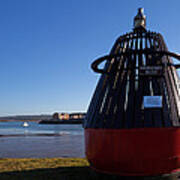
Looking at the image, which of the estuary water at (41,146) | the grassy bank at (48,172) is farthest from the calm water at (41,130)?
the grassy bank at (48,172)

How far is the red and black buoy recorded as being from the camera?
5664 millimetres

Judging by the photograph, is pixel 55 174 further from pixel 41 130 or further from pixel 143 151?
pixel 41 130

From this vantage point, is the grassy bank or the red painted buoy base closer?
the red painted buoy base

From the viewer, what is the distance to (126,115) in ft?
19.6

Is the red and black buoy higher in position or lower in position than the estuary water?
higher

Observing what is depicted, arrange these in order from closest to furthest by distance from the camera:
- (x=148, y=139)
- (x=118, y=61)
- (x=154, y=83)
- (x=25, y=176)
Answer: (x=148, y=139), (x=154, y=83), (x=118, y=61), (x=25, y=176)

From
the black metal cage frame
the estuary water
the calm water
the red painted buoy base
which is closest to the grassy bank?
the red painted buoy base

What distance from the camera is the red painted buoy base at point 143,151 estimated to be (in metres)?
5.64

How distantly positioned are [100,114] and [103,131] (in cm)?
53

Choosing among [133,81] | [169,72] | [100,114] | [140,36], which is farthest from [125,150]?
[140,36]

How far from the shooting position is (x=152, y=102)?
601cm

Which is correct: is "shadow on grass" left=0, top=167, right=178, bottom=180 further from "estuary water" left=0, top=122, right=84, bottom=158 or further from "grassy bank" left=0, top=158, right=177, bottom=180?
"estuary water" left=0, top=122, right=84, bottom=158

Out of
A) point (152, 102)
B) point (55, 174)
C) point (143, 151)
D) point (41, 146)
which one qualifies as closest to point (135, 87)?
point (152, 102)

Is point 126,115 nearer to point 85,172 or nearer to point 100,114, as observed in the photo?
point 100,114
